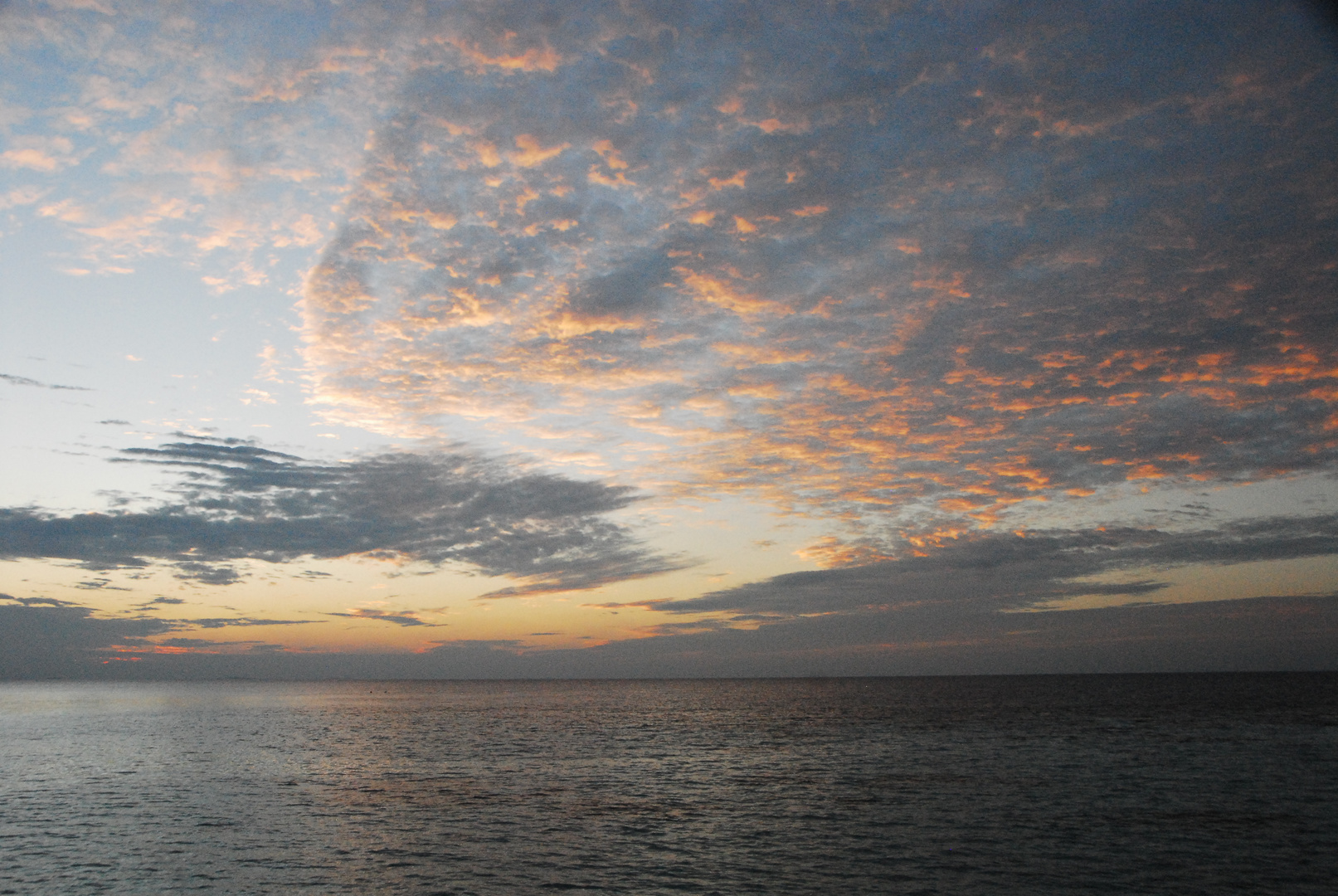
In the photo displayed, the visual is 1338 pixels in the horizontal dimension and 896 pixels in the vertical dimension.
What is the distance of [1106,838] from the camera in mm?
34719

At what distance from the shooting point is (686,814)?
4178 cm

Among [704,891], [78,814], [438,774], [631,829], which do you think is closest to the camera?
[704,891]

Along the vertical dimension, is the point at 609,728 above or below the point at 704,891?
below

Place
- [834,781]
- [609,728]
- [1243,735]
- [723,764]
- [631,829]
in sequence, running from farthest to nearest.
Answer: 1. [609,728]
2. [1243,735]
3. [723,764]
4. [834,781]
5. [631,829]

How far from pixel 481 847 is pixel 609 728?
7090 centimetres

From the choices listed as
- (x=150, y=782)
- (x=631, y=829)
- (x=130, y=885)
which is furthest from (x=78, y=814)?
A: (x=631, y=829)

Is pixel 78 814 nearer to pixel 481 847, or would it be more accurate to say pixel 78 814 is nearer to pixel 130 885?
pixel 130 885

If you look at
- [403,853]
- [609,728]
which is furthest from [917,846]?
[609,728]

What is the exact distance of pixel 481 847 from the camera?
3441 cm

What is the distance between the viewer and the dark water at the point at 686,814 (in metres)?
29.5

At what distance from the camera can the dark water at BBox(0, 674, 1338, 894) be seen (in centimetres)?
2952

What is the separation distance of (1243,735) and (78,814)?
9820 cm

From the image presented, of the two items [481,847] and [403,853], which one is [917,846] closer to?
[481,847]

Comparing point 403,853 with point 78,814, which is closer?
point 403,853
